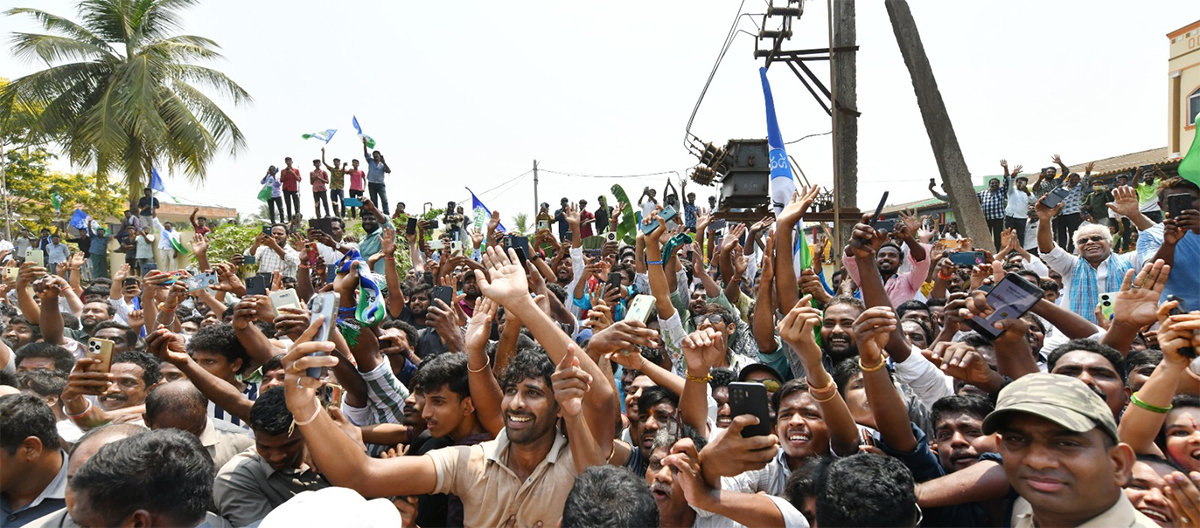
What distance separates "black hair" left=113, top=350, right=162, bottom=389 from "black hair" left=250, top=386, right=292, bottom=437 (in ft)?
5.32

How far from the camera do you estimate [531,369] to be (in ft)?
9.91

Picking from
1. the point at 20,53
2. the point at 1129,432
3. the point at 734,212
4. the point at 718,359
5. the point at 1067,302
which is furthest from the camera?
the point at 20,53

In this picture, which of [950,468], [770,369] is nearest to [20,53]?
[770,369]

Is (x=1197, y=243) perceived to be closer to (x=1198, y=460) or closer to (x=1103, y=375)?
(x=1103, y=375)

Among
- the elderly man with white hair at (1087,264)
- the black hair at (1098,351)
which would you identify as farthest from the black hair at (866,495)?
the elderly man with white hair at (1087,264)

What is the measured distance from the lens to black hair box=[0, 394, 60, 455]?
2779mm

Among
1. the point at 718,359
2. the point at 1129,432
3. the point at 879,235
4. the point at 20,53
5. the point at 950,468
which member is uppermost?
the point at 20,53

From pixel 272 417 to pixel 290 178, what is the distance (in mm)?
16393

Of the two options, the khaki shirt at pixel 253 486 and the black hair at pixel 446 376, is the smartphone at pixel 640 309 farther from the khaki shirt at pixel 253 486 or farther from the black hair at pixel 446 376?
the khaki shirt at pixel 253 486

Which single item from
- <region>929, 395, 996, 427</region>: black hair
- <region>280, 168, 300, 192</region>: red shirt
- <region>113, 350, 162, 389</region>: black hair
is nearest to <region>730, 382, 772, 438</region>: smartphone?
<region>929, 395, 996, 427</region>: black hair

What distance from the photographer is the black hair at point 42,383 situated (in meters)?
4.12

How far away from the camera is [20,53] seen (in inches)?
692

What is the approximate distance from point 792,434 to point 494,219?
687cm

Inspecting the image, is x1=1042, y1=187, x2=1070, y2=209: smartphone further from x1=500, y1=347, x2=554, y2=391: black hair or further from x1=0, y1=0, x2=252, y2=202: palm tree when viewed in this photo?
x1=0, y1=0, x2=252, y2=202: palm tree
